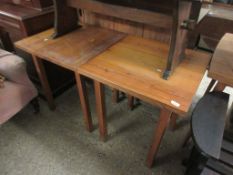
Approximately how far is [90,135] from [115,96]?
45cm

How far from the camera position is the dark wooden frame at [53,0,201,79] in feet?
2.70

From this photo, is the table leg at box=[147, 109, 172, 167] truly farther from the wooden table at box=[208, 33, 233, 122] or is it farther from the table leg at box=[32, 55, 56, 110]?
the table leg at box=[32, 55, 56, 110]

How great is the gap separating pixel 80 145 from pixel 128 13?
102cm

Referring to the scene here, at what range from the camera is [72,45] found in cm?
121

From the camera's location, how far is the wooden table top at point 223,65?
859 mm

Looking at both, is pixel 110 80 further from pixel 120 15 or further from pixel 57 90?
pixel 57 90

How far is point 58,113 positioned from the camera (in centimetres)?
165

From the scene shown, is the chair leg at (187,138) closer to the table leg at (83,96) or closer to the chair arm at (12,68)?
the table leg at (83,96)

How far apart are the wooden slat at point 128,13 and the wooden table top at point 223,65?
0.30 m

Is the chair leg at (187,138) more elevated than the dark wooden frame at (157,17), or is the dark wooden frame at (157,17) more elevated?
the dark wooden frame at (157,17)

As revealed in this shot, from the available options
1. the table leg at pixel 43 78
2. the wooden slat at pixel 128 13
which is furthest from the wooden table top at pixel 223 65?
the table leg at pixel 43 78

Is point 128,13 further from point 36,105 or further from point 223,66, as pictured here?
point 36,105

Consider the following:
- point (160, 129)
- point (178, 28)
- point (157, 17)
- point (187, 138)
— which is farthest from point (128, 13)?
point (187, 138)

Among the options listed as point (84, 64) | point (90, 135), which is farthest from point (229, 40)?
point (90, 135)
